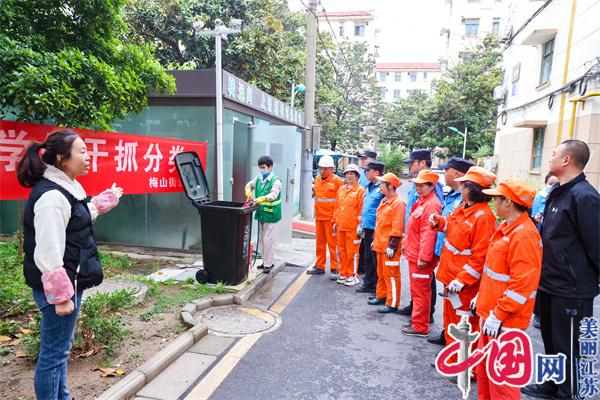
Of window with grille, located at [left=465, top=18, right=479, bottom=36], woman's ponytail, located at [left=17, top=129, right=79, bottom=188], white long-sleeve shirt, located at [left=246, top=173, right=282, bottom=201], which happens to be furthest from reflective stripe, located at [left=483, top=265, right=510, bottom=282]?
window with grille, located at [left=465, top=18, right=479, bottom=36]

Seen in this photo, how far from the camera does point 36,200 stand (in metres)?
2.27

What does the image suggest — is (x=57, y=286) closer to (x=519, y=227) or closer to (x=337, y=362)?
(x=337, y=362)

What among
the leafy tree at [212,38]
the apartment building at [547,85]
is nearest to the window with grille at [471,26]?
the apartment building at [547,85]

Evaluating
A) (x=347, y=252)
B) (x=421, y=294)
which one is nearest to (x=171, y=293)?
(x=347, y=252)

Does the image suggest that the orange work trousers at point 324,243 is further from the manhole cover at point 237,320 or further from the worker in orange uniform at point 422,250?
the worker in orange uniform at point 422,250

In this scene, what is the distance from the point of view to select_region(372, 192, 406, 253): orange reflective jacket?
15.7ft

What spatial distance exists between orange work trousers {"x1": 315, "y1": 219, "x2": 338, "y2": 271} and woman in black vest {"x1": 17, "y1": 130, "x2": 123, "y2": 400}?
171 inches

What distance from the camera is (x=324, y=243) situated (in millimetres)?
6727

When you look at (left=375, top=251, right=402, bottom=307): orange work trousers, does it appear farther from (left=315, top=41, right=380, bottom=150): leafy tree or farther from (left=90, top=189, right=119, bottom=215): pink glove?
(left=315, top=41, right=380, bottom=150): leafy tree

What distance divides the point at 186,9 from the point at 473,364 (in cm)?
1187

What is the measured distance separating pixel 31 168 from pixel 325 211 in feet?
15.0

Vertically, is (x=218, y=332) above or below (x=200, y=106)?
below

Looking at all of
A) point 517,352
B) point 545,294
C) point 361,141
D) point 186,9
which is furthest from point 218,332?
point 361,141

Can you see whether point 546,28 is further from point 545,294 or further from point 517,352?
point 517,352
